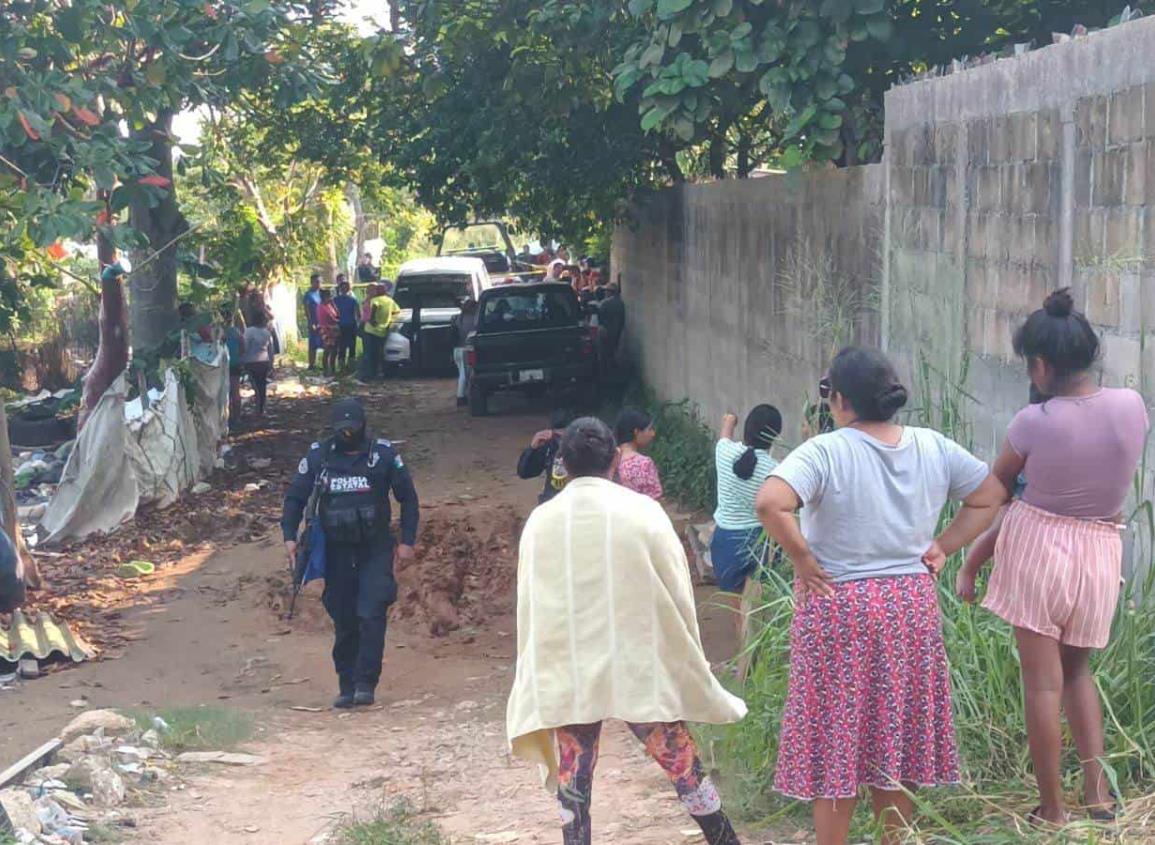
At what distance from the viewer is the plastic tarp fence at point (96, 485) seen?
42.0 ft

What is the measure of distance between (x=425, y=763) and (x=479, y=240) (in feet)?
164

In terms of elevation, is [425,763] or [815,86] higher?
[815,86]

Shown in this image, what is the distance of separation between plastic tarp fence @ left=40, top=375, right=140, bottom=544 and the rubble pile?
563 centimetres

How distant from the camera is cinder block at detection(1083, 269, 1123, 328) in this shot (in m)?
5.35

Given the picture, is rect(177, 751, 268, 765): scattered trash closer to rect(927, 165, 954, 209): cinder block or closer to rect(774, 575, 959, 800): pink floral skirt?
rect(774, 575, 959, 800): pink floral skirt

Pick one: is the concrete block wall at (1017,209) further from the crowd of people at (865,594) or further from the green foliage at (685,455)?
the green foliage at (685,455)

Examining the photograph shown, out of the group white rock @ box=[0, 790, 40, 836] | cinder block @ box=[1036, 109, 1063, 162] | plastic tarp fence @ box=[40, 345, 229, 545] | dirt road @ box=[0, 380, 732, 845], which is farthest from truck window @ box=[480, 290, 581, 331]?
white rock @ box=[0, 790, 40, 836]

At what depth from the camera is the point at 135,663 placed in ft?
31.1

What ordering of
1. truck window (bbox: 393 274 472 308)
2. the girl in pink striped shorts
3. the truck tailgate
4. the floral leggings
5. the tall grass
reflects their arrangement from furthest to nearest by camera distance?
truck window (bbox: 393 274 472 308) → the truck tailgate → the floral leggings → the tall grass → the girl in pink striped shorts

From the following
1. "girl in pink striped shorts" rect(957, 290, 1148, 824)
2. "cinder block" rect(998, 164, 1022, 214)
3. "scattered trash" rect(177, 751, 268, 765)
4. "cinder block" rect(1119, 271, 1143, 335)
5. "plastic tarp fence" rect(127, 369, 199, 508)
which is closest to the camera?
"girl in pink striped shorts" rect(957, 290, 1148, 824)

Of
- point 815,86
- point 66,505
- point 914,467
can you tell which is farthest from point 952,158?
point 66,505

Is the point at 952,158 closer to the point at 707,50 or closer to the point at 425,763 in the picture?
the point at 707,50

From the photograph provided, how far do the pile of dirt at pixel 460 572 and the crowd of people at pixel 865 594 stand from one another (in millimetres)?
4853

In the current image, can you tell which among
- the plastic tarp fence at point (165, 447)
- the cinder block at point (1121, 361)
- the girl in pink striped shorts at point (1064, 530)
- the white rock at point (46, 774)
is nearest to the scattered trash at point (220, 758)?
the white rock at point (46, 774)
